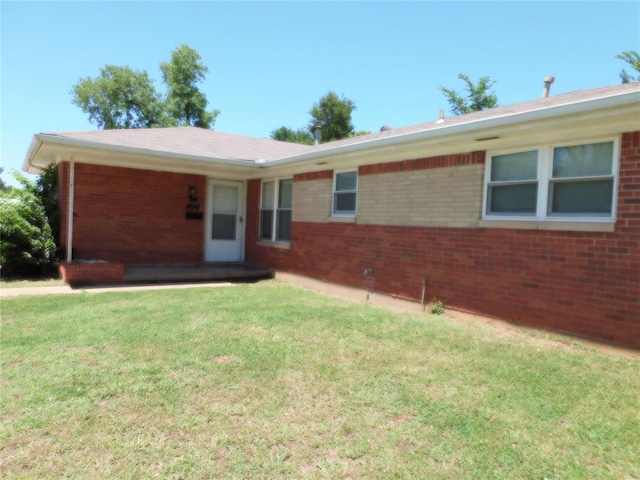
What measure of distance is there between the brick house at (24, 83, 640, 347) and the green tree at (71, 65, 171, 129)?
25.0m

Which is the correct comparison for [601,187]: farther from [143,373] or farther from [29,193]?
[29,193]

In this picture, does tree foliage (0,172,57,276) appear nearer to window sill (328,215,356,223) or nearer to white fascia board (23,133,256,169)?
white fascia board (23,133,256,169)

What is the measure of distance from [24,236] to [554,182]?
937 centimetres

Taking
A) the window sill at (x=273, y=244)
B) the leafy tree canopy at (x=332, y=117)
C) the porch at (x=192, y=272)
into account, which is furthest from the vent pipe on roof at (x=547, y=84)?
the leafy tree canopy at (x=332, y=117)

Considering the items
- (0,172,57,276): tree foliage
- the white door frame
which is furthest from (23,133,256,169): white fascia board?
the white door frame

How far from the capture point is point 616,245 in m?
4.70

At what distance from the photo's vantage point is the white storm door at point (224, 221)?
1150 centimetres

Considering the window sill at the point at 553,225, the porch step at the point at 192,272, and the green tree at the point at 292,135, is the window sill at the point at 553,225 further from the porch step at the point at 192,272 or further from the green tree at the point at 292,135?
the green tree at the point at 292,135

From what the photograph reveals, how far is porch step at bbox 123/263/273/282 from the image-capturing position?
9242mm

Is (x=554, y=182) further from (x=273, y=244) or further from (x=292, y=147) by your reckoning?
(x=292, y=147)

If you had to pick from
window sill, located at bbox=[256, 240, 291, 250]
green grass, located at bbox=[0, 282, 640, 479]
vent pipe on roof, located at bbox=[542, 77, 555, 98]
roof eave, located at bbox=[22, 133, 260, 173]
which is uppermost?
vent pipe on roof, located at bbox=[542, 77, 555, 98]

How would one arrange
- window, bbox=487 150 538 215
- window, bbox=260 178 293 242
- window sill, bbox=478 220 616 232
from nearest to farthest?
window sill, bbox=478 220 616 232 → window, bbox=487 150 538 215 → window, bbox=260 178 293 242

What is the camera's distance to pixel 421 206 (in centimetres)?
702

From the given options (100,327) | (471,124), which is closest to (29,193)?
(100,327)
